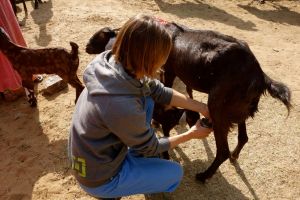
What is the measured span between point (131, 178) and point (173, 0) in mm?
7802

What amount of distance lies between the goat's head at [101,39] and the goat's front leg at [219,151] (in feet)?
6.27

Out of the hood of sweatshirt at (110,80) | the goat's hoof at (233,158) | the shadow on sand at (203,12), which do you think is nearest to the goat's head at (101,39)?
the goat's hoof at (233,158)

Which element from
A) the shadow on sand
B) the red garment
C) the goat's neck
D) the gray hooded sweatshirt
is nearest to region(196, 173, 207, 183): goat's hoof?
the gray hooded sweatshirt

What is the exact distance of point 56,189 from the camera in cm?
356

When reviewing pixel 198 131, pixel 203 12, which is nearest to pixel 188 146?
pixel 198 131

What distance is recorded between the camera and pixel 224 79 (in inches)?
124

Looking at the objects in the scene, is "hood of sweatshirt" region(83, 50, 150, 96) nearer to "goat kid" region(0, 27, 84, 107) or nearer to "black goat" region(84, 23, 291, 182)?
"black goat" region(84, 23, 291, 182)

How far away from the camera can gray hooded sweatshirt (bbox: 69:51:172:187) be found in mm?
2051

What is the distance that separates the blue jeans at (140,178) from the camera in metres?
2.47

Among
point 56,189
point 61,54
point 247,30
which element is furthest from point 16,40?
point 247,30

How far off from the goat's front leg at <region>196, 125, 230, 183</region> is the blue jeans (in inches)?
32.3

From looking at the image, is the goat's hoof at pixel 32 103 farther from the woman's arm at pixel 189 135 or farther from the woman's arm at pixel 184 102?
the woman's arm at pixel 189 135

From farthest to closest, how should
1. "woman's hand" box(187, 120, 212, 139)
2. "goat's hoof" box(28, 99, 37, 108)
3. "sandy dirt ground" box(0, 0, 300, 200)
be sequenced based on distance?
"goat's hoof" box(28, 99, 37, 108)
"sandy dirt ground" box(0, 0, 300, 200)
"woman's hand" box(187, 120, 212, 139)

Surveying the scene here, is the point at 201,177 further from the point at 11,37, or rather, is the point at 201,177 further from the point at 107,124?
the point at 11,37
